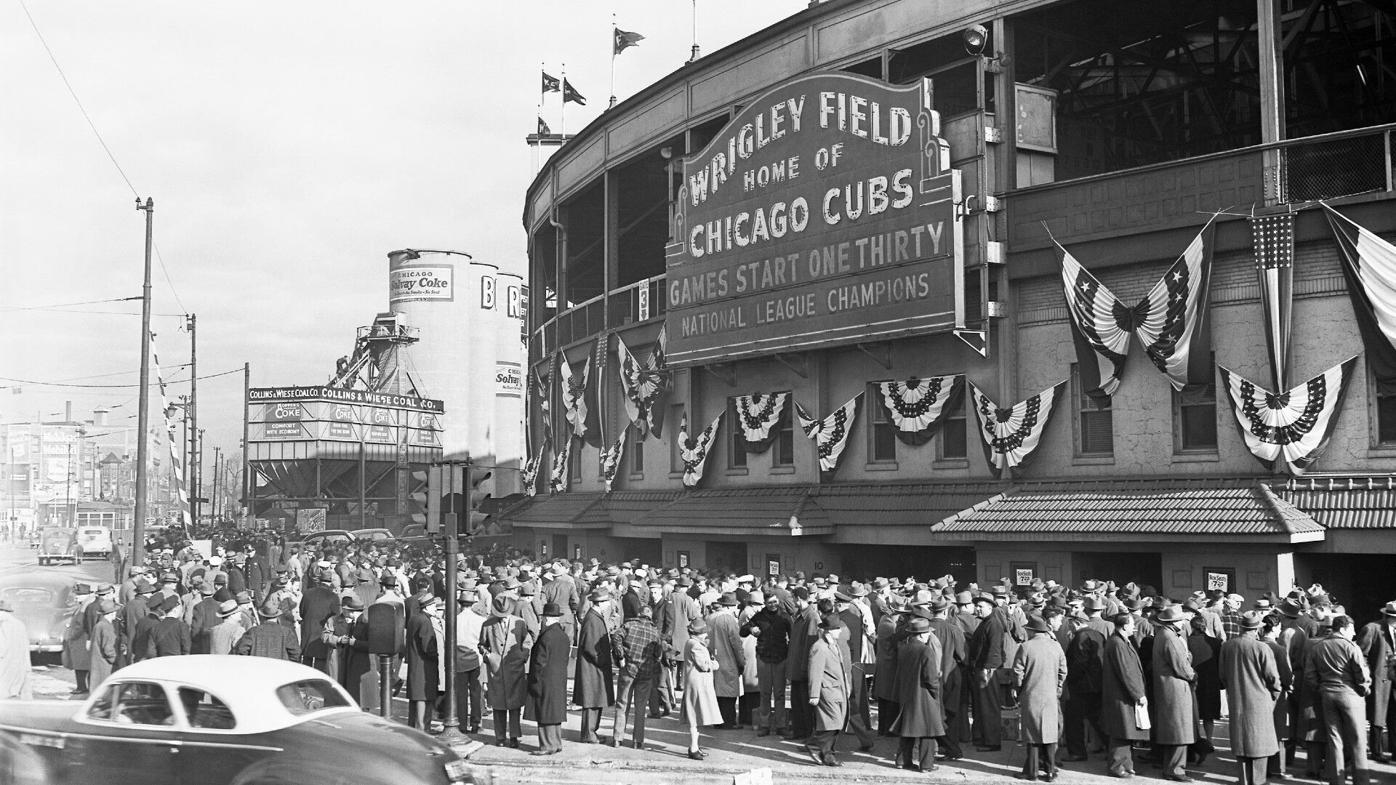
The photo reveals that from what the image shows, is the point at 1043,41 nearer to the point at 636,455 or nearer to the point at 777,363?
the point at 777,363

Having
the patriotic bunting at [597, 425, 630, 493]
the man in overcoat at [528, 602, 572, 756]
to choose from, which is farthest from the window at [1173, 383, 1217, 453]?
the patriotic bunting at [597, 425, 630, 493]

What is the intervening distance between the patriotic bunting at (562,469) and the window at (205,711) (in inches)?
1264

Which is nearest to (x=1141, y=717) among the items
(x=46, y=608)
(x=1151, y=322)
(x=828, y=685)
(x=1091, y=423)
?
(x=828, y=685)

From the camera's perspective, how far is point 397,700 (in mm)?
20406

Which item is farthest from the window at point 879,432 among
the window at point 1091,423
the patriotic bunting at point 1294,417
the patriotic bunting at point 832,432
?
the patriotic bunting at point 1294,417

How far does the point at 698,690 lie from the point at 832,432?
14169 mm

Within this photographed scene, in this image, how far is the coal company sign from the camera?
84.2 feet

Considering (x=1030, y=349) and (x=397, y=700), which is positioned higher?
(x=1030, y=349)

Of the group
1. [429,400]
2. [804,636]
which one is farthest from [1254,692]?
[429,400]

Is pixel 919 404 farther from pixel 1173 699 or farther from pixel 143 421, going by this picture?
pixel 143 421

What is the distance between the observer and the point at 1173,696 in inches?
547

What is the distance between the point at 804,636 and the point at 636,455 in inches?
889

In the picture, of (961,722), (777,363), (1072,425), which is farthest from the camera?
(777,363)

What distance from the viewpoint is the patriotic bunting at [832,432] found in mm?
28844
